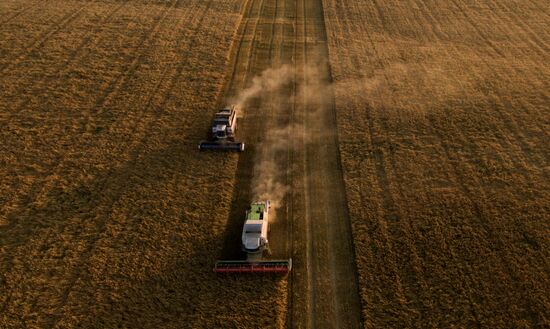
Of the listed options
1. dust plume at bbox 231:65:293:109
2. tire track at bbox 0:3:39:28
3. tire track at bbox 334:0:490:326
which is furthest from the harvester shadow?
tire track at bbox 0:3:39:28

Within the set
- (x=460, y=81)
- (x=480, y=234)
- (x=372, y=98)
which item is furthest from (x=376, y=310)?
(x=460, y=81)

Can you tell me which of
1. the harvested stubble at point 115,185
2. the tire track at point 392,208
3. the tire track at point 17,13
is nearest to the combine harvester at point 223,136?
the harvested stubble at point 115,185

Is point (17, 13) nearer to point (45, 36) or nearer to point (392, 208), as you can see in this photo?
point (45, 36)

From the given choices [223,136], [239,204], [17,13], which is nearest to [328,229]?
[239,204]

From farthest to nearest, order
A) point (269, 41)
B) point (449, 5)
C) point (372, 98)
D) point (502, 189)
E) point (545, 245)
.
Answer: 1. point (449, 5)
2. point (269, 41)
3. point (372, 98)
4. point (502, 189)
5. point (545, 245)

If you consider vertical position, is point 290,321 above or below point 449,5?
below

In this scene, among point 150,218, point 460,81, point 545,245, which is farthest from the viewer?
point 460,81

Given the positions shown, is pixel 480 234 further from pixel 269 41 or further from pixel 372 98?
pixel 269 41
